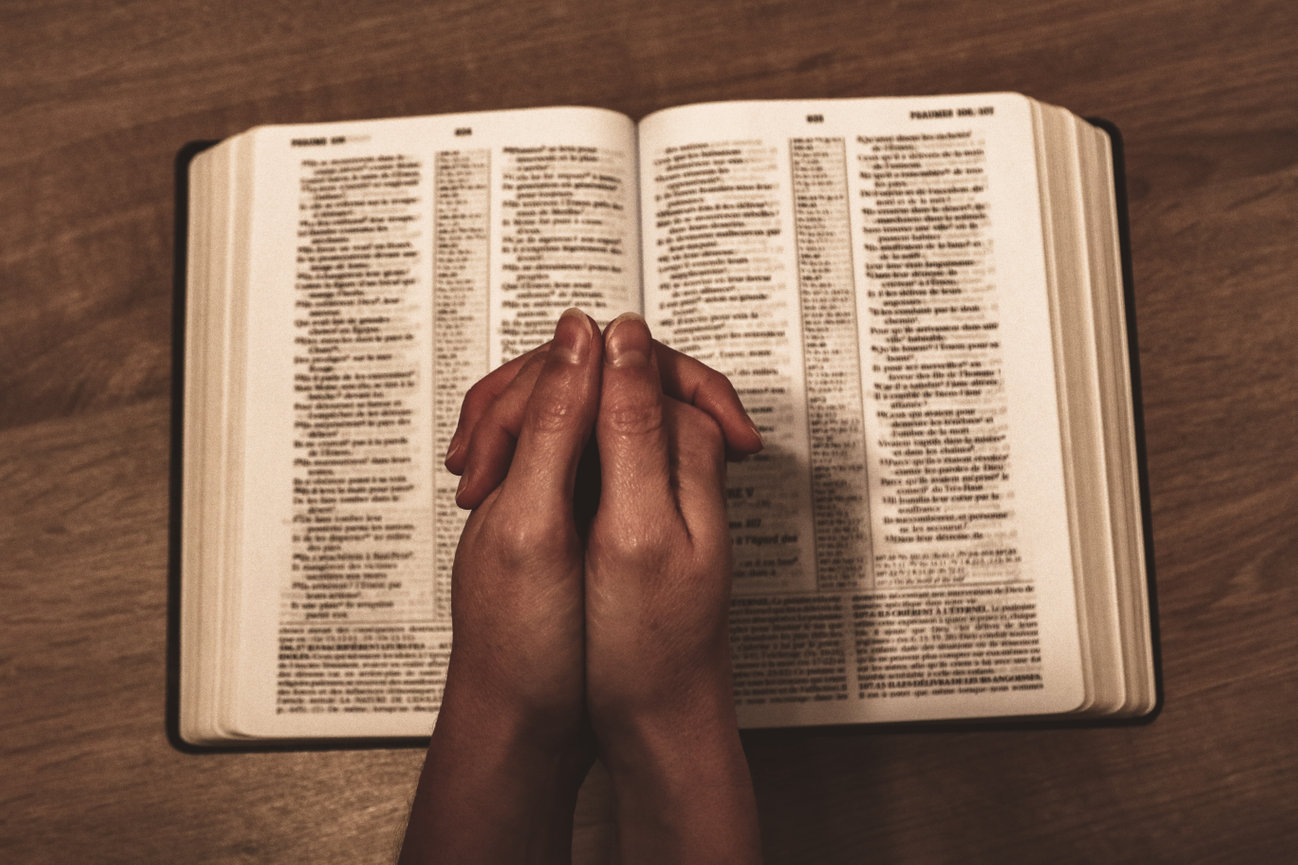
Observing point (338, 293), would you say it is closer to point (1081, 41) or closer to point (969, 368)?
point (969, 368)

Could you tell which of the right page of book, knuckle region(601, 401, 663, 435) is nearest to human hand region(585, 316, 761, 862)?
knuckle region(601, 401, 663, 435)

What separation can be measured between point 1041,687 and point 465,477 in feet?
1.11

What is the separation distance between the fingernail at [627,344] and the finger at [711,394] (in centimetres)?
4

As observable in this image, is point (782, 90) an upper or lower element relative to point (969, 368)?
upper

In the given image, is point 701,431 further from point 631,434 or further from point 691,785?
point 691,785

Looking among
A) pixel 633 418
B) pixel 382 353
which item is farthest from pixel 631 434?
pixel 382 353

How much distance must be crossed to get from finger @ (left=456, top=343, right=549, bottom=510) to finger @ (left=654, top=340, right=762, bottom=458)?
0.21ft

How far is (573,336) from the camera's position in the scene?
36cm

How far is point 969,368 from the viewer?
49 cm

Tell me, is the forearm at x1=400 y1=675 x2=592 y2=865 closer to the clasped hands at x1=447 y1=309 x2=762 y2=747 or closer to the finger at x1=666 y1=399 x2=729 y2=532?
the clasped hands at x1=447 y1=309 x2=762 y2=747

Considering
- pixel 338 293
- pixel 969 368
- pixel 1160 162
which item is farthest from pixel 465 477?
pixel 1160 162

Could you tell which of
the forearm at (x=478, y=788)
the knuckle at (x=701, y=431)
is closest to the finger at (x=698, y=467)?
the knuckle at (x=701, y=431)

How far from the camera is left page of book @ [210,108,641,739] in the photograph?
48 centimetres

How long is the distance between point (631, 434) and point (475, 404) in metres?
0.11
